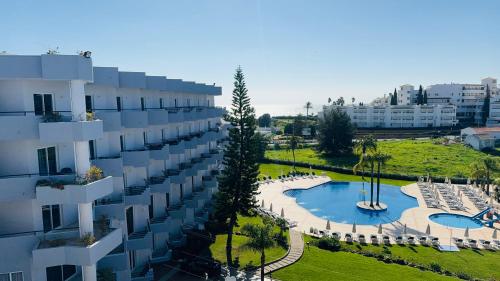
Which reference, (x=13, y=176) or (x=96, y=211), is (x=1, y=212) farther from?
(x=96, y=211)

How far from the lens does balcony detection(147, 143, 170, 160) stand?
23.9 metres

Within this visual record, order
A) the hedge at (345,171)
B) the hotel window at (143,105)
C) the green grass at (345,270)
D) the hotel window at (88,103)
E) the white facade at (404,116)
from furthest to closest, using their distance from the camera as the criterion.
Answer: the white facade at (404,116) → the hedge at (345,171) → the hotel window at (143,105) → the green grass at (345,270) → the hotel window at (88,103)

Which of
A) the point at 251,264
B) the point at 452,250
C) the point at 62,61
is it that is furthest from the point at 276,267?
the point at 62,61

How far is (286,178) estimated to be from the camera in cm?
5406

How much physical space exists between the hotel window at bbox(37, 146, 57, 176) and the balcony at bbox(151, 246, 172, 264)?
35.9 ft

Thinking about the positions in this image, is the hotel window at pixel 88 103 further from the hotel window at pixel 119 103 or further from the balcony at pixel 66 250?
the balcony at pixel 66 250

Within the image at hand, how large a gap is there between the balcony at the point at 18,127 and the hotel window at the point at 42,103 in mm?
1626

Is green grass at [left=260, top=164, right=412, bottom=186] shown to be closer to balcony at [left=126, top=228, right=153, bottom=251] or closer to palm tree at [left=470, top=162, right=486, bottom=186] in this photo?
palm tree at [left=470, top=162, right=486, bottom=186]

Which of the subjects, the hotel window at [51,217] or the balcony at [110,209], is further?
the balcony at [110,209]

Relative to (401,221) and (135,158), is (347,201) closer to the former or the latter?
(401,221)

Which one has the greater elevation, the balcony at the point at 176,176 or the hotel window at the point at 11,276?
the balcony at the point at 176,176

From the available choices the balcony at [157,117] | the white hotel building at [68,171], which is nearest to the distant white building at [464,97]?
the balcony at [157,117]

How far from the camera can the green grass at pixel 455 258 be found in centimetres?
2431

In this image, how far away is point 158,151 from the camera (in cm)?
2406
